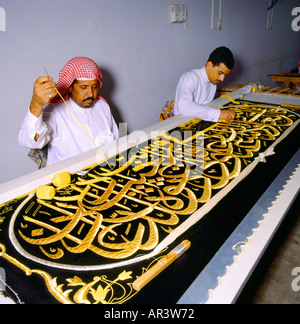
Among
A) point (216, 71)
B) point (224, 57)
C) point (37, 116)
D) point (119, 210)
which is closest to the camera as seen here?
point (119, 210)

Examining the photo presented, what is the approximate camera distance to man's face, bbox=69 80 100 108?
210cm

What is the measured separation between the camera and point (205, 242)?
1062mm

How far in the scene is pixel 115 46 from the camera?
10.0ft

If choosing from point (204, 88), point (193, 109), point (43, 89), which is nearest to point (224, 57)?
point (204, 88)

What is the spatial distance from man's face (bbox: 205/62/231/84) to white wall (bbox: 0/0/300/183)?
2.83 ft

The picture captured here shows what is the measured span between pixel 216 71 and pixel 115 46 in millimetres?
1172

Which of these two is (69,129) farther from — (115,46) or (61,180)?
(115,46)

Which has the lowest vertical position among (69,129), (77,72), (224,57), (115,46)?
(69,129)

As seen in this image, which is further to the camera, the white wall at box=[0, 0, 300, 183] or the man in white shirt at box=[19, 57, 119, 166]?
the white wall at box=[0, 0, 300, 183]

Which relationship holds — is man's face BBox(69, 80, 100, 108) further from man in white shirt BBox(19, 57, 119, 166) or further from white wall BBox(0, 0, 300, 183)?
white wall BBox(0, 0, 300, 183)

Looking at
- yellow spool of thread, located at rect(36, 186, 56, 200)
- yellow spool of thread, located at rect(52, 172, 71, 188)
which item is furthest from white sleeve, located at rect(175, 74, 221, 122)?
yellow spool of thread, located at rect(36, 186, 56, 200)

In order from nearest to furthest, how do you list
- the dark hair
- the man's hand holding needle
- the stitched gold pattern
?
the stitched gold pattern < the man's hand holding needle < the dark hair
